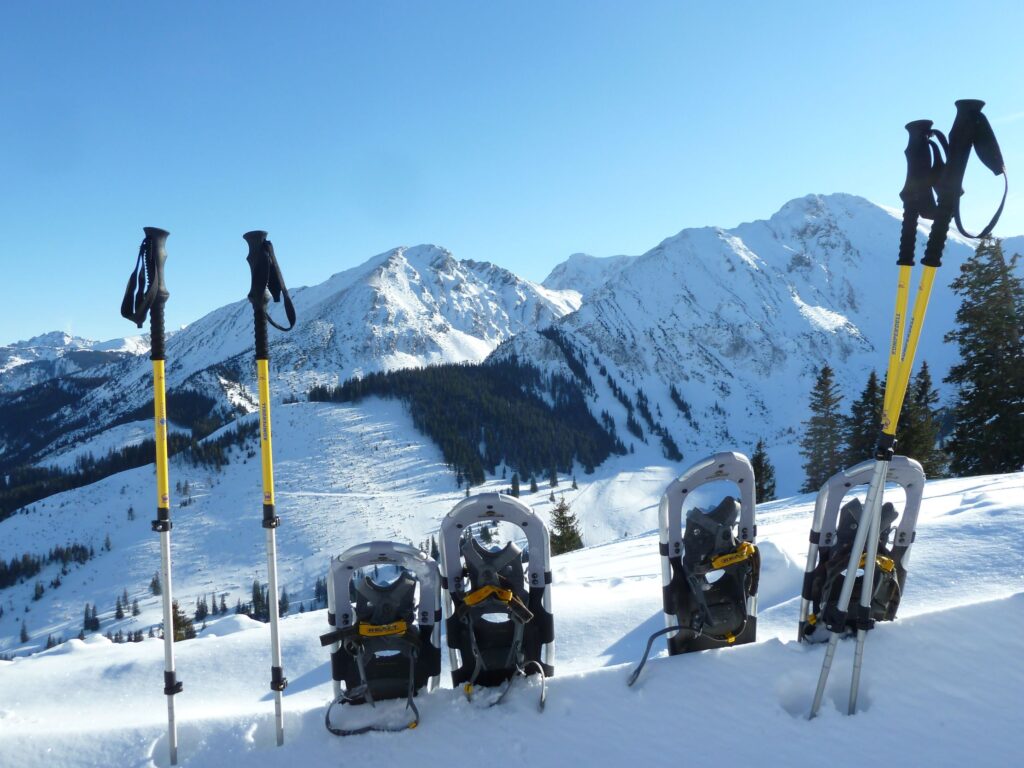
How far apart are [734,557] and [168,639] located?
5.16m

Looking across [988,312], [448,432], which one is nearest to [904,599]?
[988,312]

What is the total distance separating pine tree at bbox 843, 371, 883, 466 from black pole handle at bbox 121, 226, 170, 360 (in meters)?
36.5

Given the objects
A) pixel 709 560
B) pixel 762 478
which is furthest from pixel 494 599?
pixel 762 478

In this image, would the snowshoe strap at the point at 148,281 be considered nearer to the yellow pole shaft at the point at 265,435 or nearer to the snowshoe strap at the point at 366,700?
the yellow pole shaft at the point at 265,435

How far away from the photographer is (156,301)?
556 cm

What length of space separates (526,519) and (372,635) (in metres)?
1.65

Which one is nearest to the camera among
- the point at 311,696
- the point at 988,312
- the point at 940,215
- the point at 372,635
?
the point at 940,215

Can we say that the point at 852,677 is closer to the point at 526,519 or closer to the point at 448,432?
the point at 526,519

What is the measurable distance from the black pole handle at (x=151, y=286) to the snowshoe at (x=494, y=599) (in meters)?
3.21

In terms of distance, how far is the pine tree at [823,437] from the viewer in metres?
41.9

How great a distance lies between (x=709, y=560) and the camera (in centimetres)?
586

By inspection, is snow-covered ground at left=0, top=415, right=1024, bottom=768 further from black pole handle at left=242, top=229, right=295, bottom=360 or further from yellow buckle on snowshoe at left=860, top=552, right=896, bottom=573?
black pole handle at left=242, top=229, right=295, bottom=360

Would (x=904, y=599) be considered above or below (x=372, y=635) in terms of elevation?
below

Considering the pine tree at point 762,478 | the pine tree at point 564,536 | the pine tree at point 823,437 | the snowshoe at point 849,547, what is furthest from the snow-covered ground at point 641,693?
the pine tree at point 762,478
